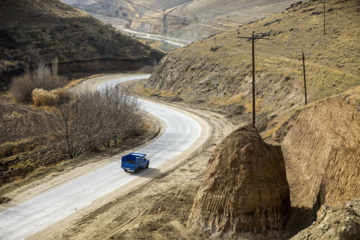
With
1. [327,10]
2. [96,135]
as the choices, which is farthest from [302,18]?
[96,135]

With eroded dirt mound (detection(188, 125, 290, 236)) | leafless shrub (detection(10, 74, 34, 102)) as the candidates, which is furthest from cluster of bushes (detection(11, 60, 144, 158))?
leafless shrub (detection(10, 74, 34, 102))

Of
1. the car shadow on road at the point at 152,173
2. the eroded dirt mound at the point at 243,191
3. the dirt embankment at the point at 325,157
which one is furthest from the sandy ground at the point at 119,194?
the dirt embankment at the point at 325,157

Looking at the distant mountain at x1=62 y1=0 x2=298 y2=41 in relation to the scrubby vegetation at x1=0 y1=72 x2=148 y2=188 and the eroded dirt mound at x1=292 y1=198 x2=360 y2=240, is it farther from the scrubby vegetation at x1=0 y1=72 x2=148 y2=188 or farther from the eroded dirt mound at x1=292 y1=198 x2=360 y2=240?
the eroded dirt mound at x1=292 y1=198 x2=360 y2=240

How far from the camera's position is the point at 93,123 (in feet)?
101

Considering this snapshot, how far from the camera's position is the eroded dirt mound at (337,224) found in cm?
894

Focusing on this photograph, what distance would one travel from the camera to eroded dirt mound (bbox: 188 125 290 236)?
14.7 m

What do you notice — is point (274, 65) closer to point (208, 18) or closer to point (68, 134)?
point (68, 134)

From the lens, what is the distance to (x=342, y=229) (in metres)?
9.00

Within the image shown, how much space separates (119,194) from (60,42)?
70002mm

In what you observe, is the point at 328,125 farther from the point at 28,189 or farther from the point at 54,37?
the point at 54,37

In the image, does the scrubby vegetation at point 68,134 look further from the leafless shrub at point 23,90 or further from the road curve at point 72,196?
the leafless shrub at point 23,90

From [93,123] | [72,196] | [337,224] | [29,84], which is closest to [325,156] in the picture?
[337,224]

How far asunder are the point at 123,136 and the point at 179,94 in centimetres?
2313

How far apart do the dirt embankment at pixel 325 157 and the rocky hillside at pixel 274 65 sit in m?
10.7
